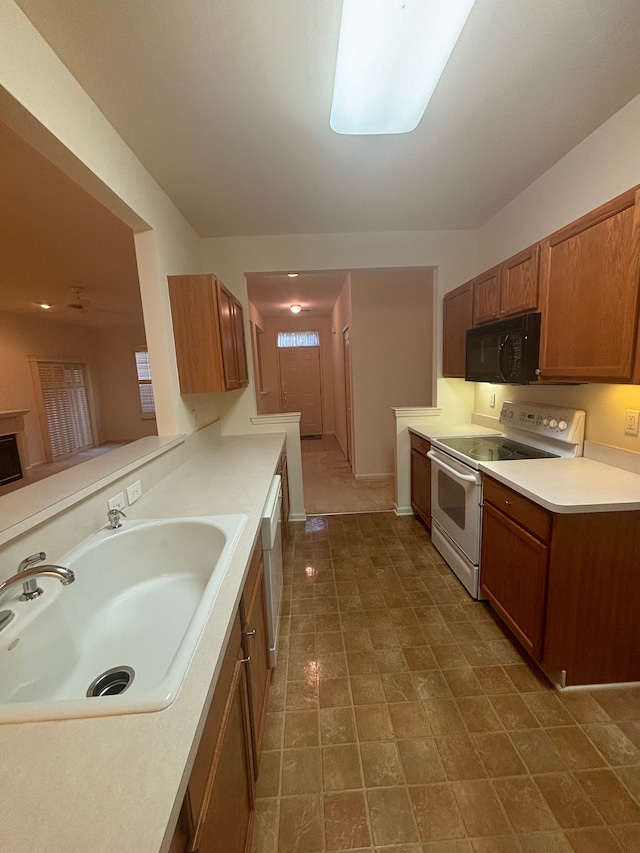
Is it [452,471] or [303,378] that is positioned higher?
[303,378]

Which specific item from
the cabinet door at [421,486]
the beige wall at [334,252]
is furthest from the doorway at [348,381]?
the cabinet door at [421,486]

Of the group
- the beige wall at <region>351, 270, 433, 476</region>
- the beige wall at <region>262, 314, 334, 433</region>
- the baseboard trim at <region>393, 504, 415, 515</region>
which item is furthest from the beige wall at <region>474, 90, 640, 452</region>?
the beige wall at <region>262, 314, 334, 433</region>

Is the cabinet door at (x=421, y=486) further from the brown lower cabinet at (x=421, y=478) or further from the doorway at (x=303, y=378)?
the doorway at (x=303, y=378)

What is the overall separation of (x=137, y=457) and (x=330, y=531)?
1.95 metres

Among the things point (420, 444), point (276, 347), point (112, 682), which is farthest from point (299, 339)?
point (112, 682)

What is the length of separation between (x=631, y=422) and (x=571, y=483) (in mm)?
464

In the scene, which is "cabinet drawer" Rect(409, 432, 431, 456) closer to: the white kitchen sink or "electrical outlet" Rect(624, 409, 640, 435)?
"electrical outlet" Rect(624, 409, 640, 435)

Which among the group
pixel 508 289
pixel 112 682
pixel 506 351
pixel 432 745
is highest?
pixel 508 289

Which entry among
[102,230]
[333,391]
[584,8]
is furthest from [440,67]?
[333,391]

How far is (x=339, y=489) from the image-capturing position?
4.17 meters

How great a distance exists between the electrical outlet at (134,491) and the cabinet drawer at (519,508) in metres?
1.76

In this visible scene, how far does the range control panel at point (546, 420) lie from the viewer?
1.95m

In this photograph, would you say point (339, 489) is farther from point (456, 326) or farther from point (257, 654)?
point (257, 654)

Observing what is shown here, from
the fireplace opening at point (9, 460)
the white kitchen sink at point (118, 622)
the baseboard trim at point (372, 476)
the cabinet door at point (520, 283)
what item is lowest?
the baseboard trim at point (372, 476)
